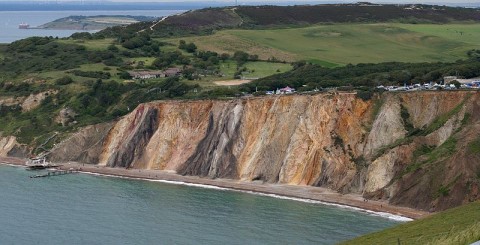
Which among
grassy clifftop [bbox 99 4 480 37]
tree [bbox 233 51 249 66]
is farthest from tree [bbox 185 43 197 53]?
grassy clifftop [bbox 99 4 480 37]

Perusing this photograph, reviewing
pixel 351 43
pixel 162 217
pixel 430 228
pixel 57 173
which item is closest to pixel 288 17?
pixel 351 43

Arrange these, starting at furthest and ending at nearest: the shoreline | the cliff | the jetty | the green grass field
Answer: the green grass field
the jetty
the cliff
the shoreline

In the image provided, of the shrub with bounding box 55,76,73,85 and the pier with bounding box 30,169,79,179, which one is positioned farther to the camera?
the shrub with bounding box 55,76,73,85

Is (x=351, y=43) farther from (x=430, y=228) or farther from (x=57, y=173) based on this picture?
(x=430, y=228)

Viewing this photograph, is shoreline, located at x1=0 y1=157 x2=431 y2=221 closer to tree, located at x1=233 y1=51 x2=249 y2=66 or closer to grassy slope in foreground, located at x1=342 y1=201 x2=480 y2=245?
grassy slope in foreground, located at x1=342 y1=201 x2=480 y2=245

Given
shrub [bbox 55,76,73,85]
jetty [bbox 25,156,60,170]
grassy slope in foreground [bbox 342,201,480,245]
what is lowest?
jetty [bbox 25,156,60,170]

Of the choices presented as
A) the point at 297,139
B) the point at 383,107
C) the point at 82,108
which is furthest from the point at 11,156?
the point at 383,107
